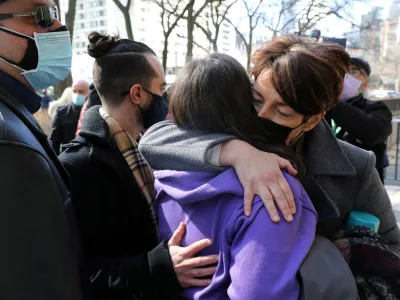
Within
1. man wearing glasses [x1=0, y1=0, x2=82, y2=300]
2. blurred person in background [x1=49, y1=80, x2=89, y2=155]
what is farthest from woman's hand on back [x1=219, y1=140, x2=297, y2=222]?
blurred person in background [x1=49, y1=80, x2=89, y2=155]

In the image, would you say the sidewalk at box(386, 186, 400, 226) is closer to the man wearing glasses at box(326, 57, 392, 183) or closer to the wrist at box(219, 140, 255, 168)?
the man wearing glasses at box(326, 57, 392, 183)

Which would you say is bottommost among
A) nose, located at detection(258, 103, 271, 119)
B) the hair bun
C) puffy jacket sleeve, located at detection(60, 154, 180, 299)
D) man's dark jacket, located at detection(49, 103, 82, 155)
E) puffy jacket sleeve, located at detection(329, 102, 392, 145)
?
man's dark jacket, located at detection(49, 103, 82, 155)

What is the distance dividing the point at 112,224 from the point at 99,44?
1088 millimetres

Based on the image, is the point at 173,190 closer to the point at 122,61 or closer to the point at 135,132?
the point at 135,132

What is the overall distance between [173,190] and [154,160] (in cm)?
20

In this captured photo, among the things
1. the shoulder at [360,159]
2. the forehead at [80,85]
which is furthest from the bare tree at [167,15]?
the shoulder at [360,159]

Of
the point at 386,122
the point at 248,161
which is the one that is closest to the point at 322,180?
the point at 248,161

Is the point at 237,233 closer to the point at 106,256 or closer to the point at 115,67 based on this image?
the point at 106,256

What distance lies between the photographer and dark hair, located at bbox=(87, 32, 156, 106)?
84.8 inches

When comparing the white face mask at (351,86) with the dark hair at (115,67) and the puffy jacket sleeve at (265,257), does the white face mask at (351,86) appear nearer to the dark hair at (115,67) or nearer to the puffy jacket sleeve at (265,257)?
the dark hair at (115,67)

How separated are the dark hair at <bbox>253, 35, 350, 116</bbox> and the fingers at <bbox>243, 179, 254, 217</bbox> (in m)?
0.38

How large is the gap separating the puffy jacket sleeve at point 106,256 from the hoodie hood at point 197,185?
234 mm

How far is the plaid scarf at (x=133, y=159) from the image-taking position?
177 cm

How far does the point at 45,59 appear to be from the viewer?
1.59 meters
